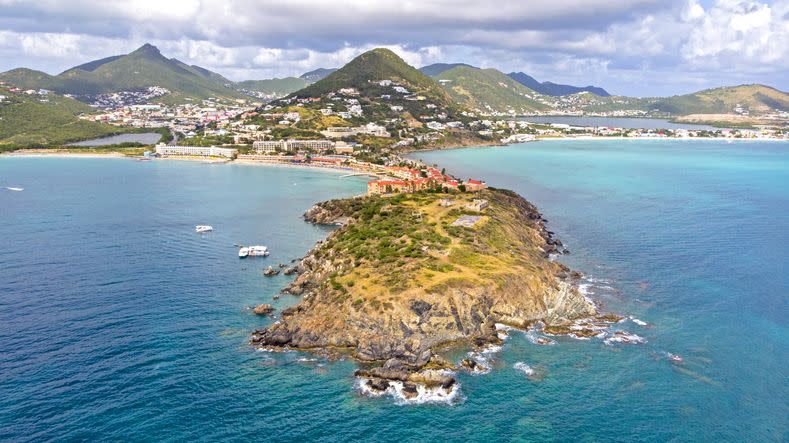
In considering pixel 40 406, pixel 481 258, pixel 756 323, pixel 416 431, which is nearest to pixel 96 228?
pixel 40 406

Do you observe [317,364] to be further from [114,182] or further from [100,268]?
[114,182]

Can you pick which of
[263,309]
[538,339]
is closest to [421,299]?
[538,339]

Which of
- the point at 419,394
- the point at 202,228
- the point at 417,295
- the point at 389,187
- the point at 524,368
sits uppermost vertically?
the point at 389,187

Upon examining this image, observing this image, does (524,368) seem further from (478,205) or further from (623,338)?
(478,205)

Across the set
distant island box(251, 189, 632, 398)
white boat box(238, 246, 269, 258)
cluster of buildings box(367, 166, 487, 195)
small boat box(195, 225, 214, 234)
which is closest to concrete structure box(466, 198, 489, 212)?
distant island box(251, 189, 632, 398)

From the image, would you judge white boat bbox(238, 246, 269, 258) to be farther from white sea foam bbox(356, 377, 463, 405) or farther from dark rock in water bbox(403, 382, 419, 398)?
dark rock in water bbox(403, 382, 419, 398)

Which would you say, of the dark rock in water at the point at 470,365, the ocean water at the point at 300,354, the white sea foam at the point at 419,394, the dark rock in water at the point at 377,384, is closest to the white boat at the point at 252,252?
the ocean water at the point at 300,354
